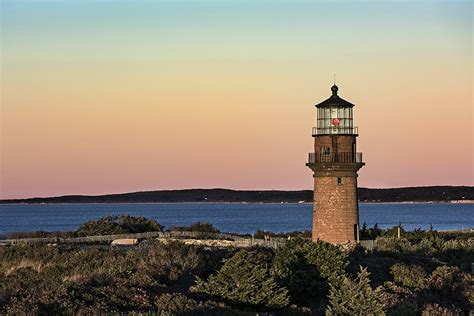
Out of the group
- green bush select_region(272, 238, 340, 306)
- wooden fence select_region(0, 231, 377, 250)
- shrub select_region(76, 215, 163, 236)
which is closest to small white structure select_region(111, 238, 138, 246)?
wooden fence select_region(0, 231, 377, 250)

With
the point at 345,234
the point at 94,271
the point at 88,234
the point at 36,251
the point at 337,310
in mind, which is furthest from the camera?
the point at 88,234

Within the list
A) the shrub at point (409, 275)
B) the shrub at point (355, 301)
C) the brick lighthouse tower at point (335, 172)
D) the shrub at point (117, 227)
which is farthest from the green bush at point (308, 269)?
the shrub at point (117, 227)

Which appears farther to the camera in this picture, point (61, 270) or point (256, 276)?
point (61, 270)

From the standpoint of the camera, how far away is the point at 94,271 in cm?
2391

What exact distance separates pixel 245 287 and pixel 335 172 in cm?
1580

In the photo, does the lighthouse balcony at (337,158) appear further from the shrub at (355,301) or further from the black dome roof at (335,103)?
the shrub at (355,301)

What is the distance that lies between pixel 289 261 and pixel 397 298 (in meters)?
3.52

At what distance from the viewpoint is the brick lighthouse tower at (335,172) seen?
35625 millimetres

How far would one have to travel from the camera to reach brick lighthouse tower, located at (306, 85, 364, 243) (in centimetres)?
3562

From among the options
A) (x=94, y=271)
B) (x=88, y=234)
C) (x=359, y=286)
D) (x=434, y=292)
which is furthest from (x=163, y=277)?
(x=88, y=234)

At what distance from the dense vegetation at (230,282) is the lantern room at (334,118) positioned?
23.7 ft

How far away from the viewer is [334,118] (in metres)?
36.6

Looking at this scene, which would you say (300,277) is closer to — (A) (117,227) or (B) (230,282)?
(B) (230,282)

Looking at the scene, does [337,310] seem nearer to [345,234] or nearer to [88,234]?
[345,234]
